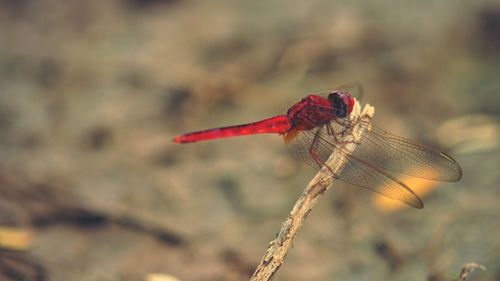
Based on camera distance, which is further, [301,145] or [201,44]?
[201,44]

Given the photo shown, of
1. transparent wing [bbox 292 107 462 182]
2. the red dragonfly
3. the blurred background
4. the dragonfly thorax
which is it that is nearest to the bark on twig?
the red dragonfly

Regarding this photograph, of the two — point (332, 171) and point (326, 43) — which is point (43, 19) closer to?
point (326, 43)

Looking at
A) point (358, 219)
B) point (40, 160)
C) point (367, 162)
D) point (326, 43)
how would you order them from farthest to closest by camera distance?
point (326, 43)
point (40, 160)
point (358, 219)
point (367, 162)

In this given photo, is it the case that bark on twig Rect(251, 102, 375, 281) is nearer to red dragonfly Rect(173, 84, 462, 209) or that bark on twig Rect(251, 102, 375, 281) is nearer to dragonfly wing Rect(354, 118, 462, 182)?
red dragonfly Rect(173, 84, 462, 209)

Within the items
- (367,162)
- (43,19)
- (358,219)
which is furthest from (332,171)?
(43,19)

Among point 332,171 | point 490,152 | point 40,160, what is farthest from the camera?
point 40,160

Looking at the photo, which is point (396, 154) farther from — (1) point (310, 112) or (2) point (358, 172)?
(1) point (310, 112)

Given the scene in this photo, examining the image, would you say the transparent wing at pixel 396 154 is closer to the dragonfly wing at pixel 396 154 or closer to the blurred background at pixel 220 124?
the dragonfly wing at pixel 396 154

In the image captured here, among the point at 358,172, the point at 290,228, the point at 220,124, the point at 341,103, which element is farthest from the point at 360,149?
the point at 220,124
